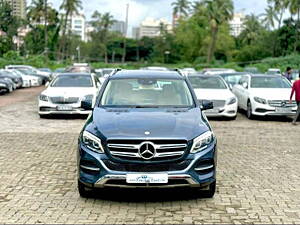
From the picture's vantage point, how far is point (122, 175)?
20.0ft

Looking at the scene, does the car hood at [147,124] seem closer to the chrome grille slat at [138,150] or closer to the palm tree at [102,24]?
the chrome grille slat at [138,150]

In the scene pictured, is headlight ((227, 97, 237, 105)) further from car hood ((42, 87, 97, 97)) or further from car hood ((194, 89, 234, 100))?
car hood ((42, 87, 97, 97))

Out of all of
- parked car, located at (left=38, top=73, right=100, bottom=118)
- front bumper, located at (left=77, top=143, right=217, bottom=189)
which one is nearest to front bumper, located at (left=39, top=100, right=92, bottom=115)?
parked car, located at (left=38, top=73, right=100, bottom=118)

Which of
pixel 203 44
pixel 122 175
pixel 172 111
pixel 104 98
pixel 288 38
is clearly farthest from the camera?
pixel 203 44

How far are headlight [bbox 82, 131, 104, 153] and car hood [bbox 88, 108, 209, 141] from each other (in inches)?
2.8

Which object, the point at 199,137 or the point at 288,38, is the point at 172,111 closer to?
the point at 199,137

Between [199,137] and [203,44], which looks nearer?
[199,137]

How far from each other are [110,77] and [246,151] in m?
3.66

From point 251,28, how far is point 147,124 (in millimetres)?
100385

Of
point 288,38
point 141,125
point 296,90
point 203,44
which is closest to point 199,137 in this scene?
point 141,125

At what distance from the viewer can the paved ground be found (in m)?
6.03

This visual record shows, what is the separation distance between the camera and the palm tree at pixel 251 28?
102 m

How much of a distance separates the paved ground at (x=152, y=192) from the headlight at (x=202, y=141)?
2.12 feet

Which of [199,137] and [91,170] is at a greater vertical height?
[199,137]
